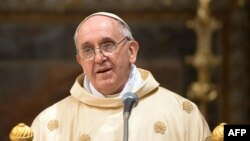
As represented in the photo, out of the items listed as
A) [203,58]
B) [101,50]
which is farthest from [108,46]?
[203,58]

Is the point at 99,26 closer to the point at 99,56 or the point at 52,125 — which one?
the point at 99,56

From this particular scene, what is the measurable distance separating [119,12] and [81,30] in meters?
3.45

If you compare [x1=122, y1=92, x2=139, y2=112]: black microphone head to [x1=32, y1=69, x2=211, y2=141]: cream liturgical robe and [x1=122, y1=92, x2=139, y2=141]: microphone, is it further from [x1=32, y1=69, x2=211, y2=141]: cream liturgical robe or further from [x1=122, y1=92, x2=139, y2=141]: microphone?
[x1=32, y1=69, x2=211, y2=141]: cream liturgical robe

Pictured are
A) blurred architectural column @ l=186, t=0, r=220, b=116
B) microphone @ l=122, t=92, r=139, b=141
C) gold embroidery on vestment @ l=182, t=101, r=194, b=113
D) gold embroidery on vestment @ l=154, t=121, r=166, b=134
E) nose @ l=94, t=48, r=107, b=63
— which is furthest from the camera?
blurred architectural column @ l=186, t=0, r=220, b=116

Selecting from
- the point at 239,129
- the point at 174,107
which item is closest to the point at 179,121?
the point at 174,107

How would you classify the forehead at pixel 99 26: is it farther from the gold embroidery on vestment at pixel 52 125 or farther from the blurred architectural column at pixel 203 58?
the blurred architectural column at pixel 203 58

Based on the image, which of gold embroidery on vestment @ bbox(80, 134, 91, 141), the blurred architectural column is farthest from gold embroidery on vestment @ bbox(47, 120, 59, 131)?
the blurred architectural column

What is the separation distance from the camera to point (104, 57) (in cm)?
470

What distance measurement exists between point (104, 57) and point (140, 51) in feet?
11.7

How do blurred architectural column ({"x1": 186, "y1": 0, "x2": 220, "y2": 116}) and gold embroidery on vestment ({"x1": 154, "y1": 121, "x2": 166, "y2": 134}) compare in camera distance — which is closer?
gold embroidery on vestment ({"x1": 154, "y1": 121, "x2": 166, "y2": 134})

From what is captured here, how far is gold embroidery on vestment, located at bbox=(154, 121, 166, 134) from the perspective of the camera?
15.7 ft

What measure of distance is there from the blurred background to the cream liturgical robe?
3.23m

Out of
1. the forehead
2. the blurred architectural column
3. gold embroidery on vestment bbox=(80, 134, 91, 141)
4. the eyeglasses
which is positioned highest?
the blurred architectural column

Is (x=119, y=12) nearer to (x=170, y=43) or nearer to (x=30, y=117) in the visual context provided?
(x=170, y=43)
